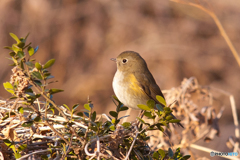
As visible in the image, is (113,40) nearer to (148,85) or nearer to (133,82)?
(148,85)

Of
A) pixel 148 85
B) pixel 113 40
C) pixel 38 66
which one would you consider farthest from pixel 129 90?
pixel 113 40

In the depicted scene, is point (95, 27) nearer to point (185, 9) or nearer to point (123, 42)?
point (123, 42)

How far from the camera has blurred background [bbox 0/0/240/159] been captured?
697 centimetres

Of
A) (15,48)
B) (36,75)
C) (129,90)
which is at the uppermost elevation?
(129,90)

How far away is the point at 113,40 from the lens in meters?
7.57

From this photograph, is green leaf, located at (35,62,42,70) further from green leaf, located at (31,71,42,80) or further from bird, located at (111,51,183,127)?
bird, located at (111,51,183,127)

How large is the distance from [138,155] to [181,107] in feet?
4.54

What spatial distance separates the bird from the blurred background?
12.8 ft

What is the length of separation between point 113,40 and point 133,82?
4.61 metres

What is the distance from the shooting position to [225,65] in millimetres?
7809

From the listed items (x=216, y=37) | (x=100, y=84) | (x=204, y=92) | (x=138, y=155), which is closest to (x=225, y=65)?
(x=216, y=37)

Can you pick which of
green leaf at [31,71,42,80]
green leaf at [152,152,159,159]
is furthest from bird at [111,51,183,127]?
green leaf at [31,71,42,80]

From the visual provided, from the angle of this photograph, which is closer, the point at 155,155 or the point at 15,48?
the point at 15,48

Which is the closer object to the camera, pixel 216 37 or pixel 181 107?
pixel 181 107
